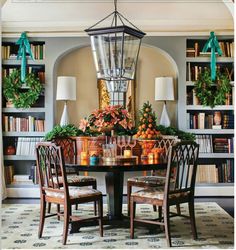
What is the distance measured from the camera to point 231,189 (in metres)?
6.88

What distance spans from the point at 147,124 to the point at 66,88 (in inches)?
52.5

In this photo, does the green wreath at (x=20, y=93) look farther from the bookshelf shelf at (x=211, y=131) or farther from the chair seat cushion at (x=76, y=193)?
the chair seat cushion at (x=76, y=193)

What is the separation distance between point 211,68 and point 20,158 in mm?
3235

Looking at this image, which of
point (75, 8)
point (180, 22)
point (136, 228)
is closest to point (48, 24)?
point (75, 8)

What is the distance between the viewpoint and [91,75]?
7.23 metres

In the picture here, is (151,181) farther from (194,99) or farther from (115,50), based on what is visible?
(194,99)

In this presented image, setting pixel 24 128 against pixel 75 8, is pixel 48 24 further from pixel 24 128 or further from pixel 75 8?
pixel 24 128

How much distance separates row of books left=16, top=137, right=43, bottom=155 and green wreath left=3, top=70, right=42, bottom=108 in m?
0.53

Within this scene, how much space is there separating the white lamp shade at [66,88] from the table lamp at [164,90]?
4.18 feet

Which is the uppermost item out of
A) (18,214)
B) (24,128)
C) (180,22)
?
(180,22)

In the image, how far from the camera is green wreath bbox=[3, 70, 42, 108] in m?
6.79

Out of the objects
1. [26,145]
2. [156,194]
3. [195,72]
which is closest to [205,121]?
[195,72]

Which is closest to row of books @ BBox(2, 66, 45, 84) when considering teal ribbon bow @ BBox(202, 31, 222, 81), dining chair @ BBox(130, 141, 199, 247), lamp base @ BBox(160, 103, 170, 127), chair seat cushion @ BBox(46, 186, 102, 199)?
lamp base @ BBox(160, 103, 170, 127)

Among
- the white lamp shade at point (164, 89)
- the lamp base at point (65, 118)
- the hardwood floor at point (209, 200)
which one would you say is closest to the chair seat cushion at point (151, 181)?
the hardwood floor at point (209, 200)
